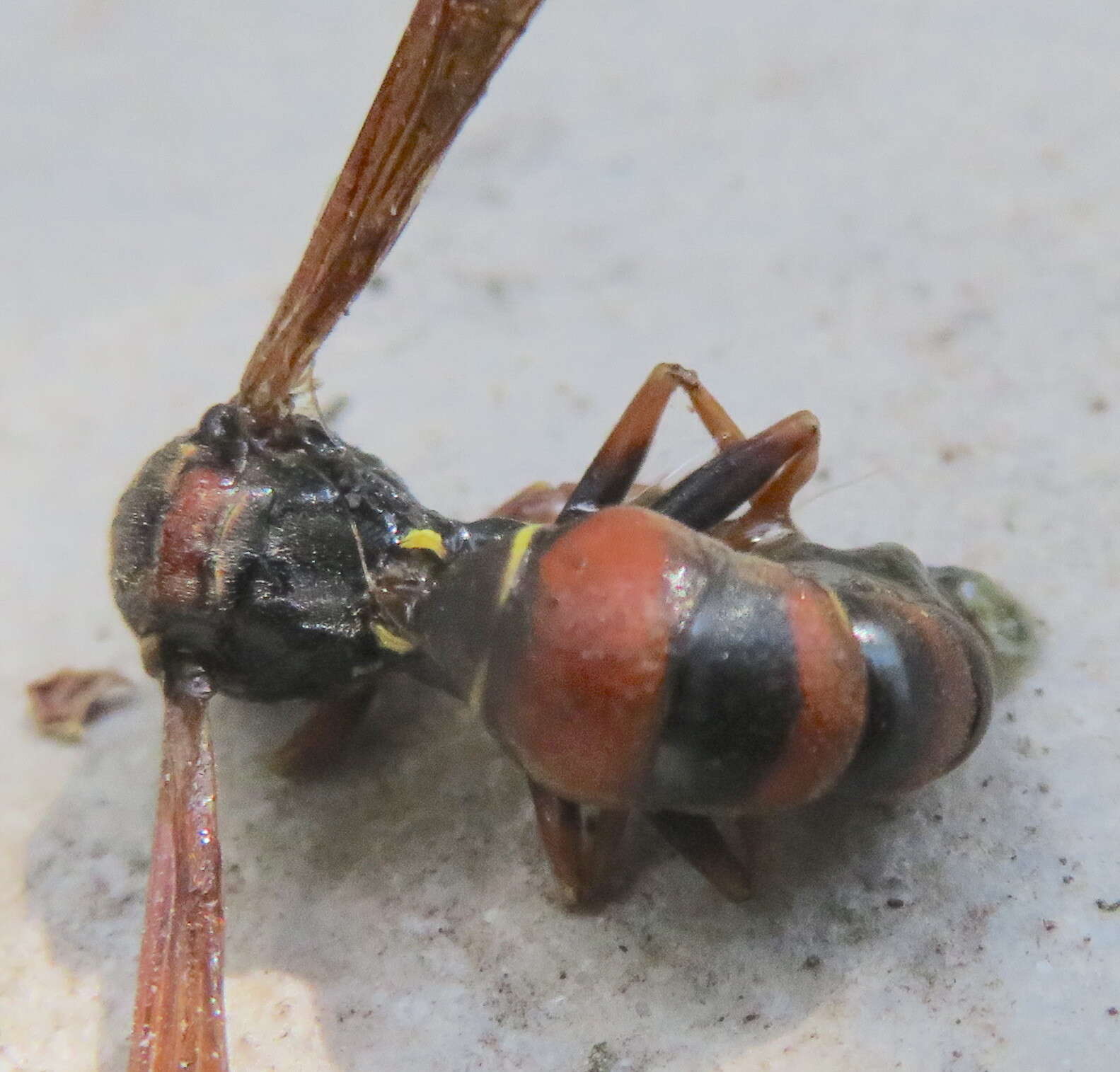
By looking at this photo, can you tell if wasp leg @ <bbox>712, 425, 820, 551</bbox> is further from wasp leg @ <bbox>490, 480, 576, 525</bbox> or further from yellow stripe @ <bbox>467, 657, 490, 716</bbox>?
yellow stripe @ <bbox>467, 657, 490, 716</bbox>

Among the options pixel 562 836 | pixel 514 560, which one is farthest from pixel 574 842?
pixel 514 560

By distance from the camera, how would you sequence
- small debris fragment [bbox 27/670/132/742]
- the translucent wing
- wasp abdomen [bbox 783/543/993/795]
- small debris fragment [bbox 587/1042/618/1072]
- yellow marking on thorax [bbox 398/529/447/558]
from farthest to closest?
small debris fragment [bbox 27/670/132/742] < yellow marking on thorax [bbox 398/529/447/558] < small debris fragment [bbox 587/1042/618/1072] < wasp abdomen [bbox 783/543/993/795] < the translucent wing

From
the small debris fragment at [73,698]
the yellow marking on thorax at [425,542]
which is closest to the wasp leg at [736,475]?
the yellow marking on thorax at [425,542]

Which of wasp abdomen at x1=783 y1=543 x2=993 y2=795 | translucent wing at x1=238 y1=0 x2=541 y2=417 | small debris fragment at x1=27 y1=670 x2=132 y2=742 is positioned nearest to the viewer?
→ translucent wing at x1=238 y1=0 x2=541 y2=417

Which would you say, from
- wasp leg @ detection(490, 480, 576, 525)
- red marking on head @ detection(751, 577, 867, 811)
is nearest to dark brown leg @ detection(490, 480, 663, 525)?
wasp leg @ detection(490, 480, 576, 525)

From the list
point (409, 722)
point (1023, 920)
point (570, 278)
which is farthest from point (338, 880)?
Result: point (570, 278)

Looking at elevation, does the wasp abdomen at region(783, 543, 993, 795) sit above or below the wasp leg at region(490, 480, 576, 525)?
above

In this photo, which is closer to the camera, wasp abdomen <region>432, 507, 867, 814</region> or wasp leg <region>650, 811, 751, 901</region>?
wasp abdomen <region>432, 507, 867, 814</region>

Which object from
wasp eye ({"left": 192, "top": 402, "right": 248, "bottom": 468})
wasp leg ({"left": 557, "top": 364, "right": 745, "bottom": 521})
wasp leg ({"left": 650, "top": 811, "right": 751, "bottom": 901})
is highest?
wasp leg ({"left": 557, "top": 364, "right": 745, "bottom": 521})

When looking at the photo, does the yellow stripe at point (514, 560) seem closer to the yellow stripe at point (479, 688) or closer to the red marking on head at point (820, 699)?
the yellow stripe at point (479, 688)
